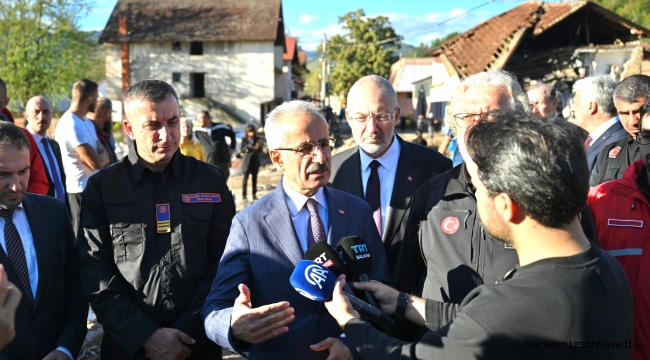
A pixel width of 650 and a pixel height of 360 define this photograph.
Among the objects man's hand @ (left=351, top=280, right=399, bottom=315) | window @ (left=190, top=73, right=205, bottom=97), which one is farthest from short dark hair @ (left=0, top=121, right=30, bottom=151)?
window @ (left=190, top=73, right=205, bottom=97)

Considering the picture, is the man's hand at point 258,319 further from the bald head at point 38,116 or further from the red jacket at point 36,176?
the bald head at point 38,116

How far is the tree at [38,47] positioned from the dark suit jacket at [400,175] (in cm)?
3652

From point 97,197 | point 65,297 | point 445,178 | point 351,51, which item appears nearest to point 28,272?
point 65,297

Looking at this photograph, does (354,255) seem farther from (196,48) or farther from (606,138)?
(196,48)

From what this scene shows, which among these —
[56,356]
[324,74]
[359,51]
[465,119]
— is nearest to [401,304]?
[465,119]

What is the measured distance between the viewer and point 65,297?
3312 millimetres

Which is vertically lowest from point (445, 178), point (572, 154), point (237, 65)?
point (445, 178)

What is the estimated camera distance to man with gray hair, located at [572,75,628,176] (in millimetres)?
5402

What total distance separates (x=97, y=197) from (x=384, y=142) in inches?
77.7

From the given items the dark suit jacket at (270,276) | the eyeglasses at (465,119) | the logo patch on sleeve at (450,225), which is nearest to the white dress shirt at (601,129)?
the eyeglasses at (465,119)

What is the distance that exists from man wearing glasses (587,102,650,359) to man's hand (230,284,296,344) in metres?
1.69

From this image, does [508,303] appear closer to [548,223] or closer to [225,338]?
[548,223]

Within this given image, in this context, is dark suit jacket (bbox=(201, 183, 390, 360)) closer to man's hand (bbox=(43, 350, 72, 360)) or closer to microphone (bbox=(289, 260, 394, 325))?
microphone (bbox=(289, 260, 394, 325))

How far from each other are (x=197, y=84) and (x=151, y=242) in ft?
122
